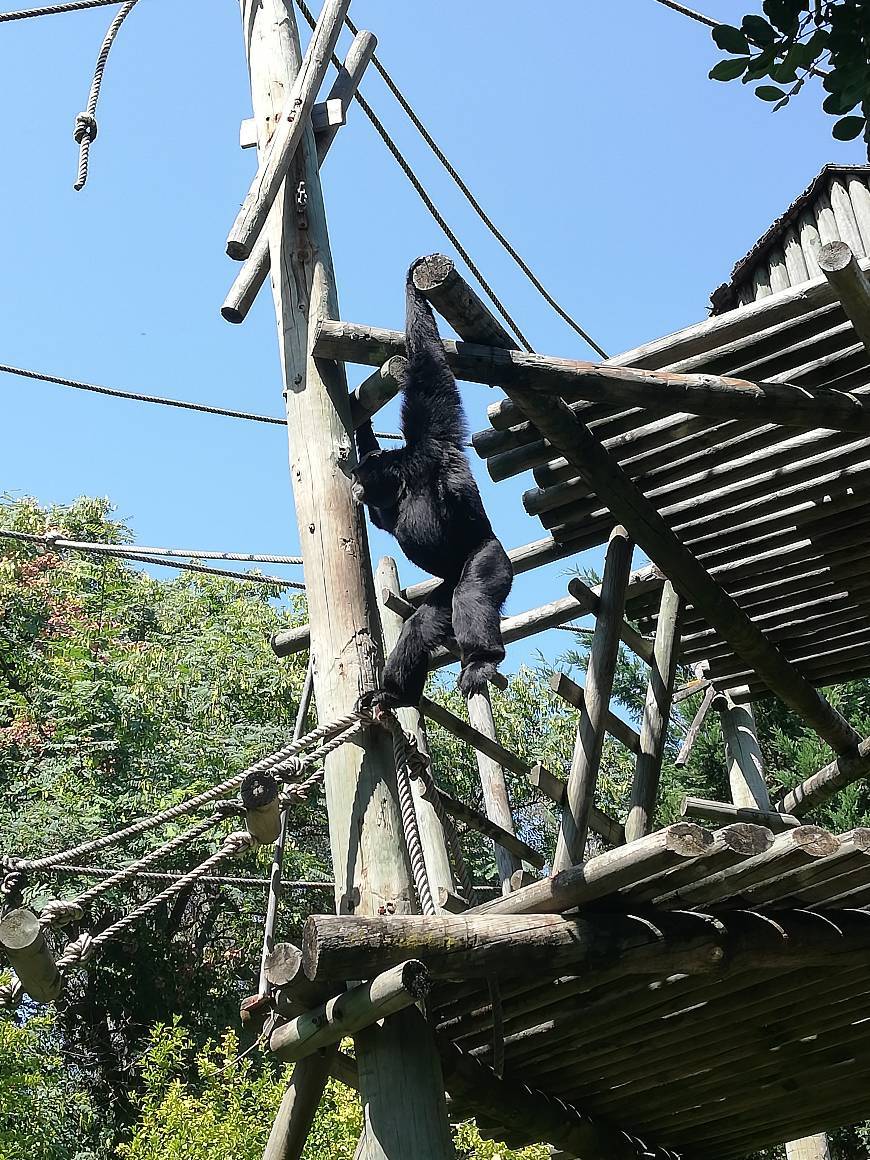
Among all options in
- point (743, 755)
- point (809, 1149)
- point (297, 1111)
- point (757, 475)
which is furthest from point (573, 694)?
point (809, 1149)

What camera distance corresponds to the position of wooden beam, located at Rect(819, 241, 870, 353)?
12.0 feet

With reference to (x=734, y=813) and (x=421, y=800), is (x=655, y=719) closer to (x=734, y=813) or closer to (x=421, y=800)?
(x=421, y=800)

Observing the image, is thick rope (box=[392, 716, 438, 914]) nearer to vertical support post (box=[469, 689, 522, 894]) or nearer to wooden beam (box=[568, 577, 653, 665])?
wooden beam (box=[568, 577, 653, 665])

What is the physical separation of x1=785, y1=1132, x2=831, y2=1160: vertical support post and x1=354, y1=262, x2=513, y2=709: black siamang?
4.64 meters

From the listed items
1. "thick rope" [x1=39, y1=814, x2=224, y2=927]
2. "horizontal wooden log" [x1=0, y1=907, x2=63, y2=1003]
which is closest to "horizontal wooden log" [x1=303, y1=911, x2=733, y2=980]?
"thick rope" [x1=39, y1=814, x2=224, y2=927]

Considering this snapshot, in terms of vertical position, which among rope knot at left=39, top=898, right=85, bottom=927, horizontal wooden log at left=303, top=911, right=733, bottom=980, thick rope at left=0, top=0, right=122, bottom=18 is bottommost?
horizontal wooden log at left=303, top=911, right=733, bottom=980

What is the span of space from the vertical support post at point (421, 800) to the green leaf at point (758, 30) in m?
3.61

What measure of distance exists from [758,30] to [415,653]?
296 cm

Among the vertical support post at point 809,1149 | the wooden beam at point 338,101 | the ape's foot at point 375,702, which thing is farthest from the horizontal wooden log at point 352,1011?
the vertical support post at point 809,1149

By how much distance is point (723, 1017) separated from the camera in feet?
15.7

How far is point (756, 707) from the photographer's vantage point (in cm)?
1588

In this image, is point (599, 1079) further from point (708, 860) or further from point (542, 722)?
point (542, 722)

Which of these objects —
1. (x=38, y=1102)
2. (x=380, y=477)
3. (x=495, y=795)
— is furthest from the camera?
(x=38, y=1102)

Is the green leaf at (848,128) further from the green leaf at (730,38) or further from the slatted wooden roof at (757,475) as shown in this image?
the slatted wooden roof at (757,475)
